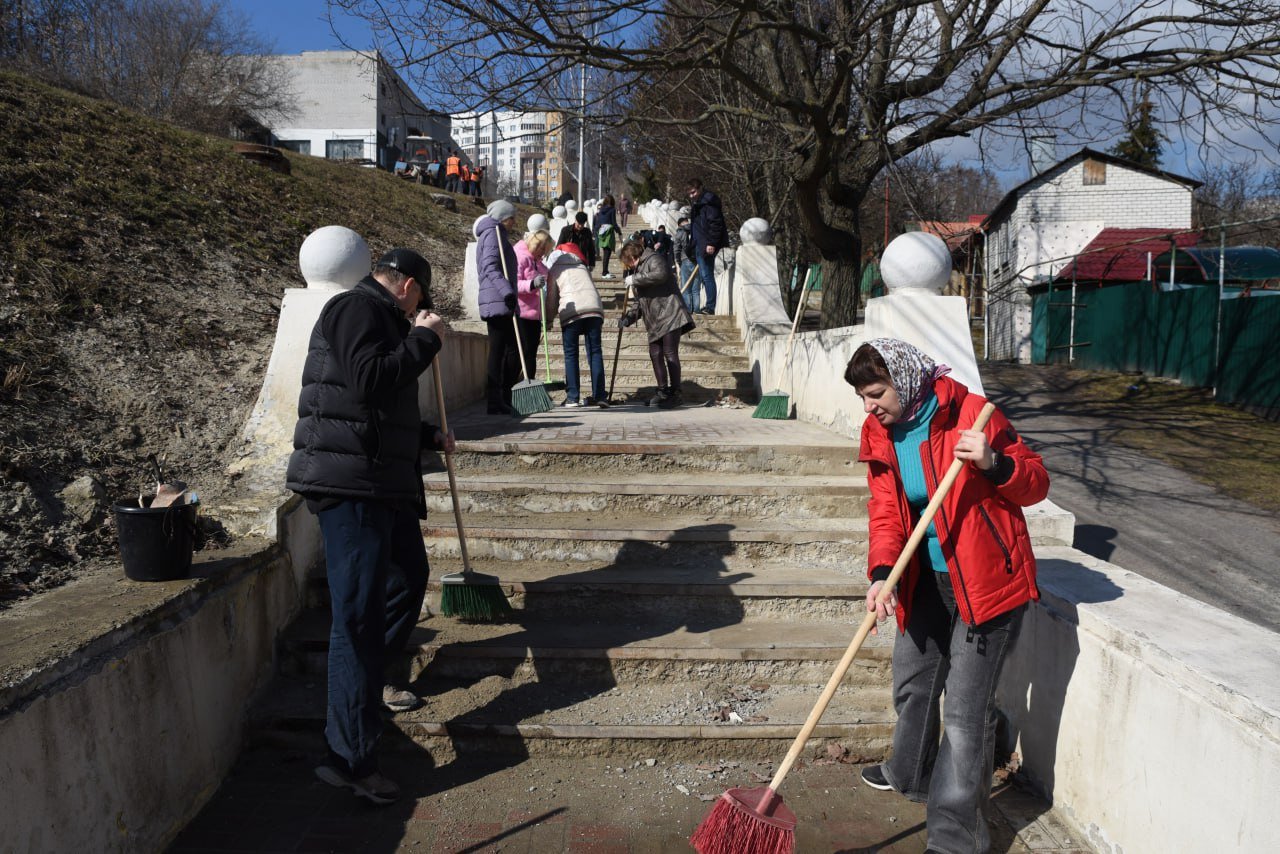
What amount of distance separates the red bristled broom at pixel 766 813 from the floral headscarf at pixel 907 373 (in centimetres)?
19

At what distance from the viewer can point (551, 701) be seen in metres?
3.80

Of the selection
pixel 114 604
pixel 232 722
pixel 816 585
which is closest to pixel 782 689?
pixel 816 585

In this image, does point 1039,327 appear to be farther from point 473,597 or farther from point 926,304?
point 473,597

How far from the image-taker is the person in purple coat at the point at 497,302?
7809 mm

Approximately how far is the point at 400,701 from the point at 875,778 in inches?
78.5

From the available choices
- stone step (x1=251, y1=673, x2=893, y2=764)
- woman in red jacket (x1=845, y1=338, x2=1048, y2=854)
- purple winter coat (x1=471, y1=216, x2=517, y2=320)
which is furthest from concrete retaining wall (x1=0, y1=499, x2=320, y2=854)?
purple winter coat (x1=471, y1=216, x2=517, y2=320)

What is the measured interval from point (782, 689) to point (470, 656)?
1448 millimetres

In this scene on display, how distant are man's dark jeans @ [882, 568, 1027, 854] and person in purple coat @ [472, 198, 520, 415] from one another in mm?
5396

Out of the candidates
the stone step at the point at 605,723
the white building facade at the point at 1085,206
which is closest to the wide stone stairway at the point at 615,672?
the stone step at the point at 605,723

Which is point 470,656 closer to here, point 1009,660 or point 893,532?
point 893,532

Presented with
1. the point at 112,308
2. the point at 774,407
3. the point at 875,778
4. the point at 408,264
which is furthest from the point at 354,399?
the point at 774,407

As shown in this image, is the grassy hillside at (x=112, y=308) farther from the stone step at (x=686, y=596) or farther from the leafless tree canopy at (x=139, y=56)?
the leafless tree canopy at (x=139, y=56)

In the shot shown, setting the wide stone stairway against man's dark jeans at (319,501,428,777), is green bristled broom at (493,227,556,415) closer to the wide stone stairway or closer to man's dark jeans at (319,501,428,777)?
the wide stone stairway

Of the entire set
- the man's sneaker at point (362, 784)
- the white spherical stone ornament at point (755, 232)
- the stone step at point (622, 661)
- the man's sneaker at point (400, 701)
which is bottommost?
the man's sneaker at point (362, 784)
